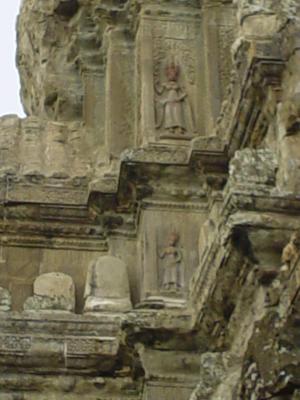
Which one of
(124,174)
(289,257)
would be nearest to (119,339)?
(124,174)

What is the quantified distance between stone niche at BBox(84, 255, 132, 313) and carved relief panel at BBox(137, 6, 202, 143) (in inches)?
54.9

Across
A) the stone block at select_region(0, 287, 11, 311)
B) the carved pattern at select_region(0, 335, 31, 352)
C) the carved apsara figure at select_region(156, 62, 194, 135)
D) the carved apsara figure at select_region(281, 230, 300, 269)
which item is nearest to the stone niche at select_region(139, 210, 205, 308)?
the carved apsara figure at select_region(156, 62, 194, 135)

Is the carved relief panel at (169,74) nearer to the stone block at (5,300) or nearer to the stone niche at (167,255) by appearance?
the stone niche at (167,255)

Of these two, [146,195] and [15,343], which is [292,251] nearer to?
[15,343]

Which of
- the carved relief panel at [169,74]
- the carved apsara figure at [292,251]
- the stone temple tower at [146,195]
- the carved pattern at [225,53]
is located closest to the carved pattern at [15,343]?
the stone temple tower at [146,195]

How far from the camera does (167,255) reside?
41.0ft

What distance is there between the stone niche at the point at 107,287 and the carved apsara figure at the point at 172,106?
5.19 feet

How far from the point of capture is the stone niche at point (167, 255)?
12203 mm

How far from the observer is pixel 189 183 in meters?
12.8

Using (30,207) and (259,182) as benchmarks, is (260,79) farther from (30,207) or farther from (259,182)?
(30,207)

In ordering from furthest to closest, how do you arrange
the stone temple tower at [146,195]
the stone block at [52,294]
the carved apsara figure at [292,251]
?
the stone block at [52,294] → the stone temple tower at [146,195] → the carved apsara figure at [292,251]

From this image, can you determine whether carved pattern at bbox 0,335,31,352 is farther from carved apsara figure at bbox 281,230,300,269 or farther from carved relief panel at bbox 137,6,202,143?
carved apsara figure at bbox 281,230,300,269

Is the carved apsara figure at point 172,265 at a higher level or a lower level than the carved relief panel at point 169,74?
lower

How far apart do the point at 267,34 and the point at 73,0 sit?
Result: 18.5ft
